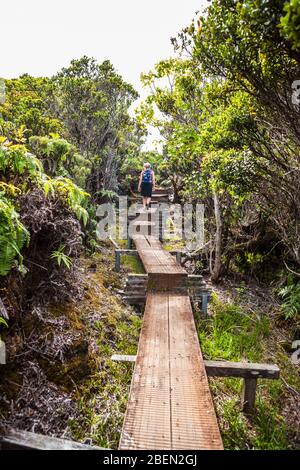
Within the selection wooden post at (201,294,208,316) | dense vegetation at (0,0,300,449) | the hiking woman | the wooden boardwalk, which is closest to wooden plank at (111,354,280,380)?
the wooden boardwalk

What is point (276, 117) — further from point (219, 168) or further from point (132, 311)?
point (132, 311)

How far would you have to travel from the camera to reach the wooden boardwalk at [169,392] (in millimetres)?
2445

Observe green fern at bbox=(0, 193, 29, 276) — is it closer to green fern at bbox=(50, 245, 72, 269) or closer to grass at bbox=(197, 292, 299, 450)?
green fern at bbox=(50, 245, 72, 269)

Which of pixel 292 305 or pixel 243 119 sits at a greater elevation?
pixel 243 119

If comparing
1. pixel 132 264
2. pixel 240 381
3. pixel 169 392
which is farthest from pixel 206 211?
pixel 169 392

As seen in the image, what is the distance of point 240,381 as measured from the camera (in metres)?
4.62

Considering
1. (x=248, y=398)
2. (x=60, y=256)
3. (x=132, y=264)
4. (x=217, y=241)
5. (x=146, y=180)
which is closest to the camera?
(x=248, y=398)

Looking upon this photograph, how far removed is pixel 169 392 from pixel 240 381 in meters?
2.17

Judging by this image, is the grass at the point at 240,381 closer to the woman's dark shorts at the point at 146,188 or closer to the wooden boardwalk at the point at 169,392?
the wooden boardwalk at the point at 169,392

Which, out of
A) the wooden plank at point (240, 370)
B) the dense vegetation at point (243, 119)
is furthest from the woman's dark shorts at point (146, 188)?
the wooden plank at point (240, 370)

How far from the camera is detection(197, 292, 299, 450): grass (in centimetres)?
360

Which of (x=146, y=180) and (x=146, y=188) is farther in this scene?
(x=146, y=188)

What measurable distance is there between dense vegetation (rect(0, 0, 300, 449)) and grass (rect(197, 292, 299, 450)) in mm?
22

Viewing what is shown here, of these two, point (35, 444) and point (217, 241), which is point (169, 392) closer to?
point (35, 444)
